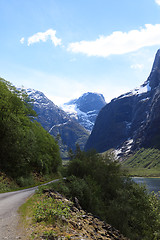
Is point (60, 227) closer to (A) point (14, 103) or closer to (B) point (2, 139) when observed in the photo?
(B) point (2, 139)

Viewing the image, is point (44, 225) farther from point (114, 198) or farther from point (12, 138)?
point (114, 198)

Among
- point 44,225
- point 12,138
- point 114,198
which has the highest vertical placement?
point 12,138

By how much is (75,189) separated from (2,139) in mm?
15749

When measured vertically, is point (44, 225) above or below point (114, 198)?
above

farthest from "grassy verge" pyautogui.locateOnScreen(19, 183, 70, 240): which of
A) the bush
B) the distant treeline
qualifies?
the distant treeline

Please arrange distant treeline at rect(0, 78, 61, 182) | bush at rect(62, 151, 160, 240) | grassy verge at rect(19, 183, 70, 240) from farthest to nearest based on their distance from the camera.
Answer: distant treeline at rect(0, 78, 61, 182)
bush at rect(62, 151, 160, 240)
grassy verge at rect(19, 183, 70, 240)

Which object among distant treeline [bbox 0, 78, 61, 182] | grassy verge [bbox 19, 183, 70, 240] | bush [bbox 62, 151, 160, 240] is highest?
distant treeline [bbox 0, 78, 61, 182]

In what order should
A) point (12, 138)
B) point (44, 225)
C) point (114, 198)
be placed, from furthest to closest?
point (114, 198) → point (12, 138) → point (44, 225)

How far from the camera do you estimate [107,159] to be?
54719 millimetres

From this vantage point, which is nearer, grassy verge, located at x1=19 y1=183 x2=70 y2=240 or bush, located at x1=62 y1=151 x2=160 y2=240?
grassy verge, located at x1=19 y1=183 x2=70 y2=240

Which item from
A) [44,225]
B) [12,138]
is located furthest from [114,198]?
[44,225]

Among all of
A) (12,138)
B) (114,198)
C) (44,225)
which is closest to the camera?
(44,225)

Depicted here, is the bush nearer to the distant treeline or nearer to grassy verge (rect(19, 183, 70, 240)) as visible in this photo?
the distant treeline

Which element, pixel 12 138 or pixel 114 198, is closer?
pixel 12 138
